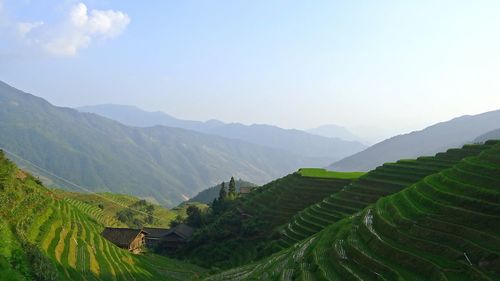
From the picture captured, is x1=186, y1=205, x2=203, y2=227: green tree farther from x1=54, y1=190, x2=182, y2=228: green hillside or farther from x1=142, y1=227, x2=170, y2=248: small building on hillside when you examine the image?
x1=54, y1=190, x2=182, y2=228: green hillside

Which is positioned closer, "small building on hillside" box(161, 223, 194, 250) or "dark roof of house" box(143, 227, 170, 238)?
"small building on hillside" box(161, 223, 194, 250)

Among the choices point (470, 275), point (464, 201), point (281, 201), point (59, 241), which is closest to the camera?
point (470, 275)

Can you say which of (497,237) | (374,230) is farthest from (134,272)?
(497,237)

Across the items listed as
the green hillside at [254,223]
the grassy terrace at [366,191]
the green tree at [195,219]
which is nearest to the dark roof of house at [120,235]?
the green hillside at [254,223]

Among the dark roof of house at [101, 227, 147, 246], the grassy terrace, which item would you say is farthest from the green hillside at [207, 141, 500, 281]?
the dark roof of house at [101, 227, 147, 246]

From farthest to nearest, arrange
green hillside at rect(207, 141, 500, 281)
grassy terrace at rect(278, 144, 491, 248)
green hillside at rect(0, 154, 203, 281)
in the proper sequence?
grassy terrace at rect(278, 144, 491, 248)
green hillside at rect(0, 154, 203, 281)
green hillside at rect(207, 141, 500, 281)

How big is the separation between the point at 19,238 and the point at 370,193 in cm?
3345

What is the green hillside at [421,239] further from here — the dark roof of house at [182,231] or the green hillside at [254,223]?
the dark roof of house at [182,231]

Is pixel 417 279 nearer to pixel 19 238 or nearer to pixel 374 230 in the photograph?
pixel 374 230

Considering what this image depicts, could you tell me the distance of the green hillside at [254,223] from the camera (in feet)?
173

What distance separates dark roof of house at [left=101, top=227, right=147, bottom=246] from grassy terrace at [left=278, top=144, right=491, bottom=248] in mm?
23789

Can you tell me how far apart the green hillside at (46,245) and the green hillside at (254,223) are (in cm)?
1093

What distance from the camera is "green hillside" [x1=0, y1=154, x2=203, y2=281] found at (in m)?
23.3

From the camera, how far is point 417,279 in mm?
20156
